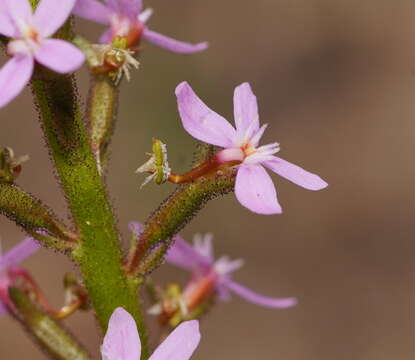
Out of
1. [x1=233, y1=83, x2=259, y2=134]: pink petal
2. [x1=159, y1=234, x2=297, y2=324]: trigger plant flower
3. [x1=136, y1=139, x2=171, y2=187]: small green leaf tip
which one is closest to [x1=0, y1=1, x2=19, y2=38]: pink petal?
[x1=136, y1=139, x2=171, y2=187]: small green leaf tip

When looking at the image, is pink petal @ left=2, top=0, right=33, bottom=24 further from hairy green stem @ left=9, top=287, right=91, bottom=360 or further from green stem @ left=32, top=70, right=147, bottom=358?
hairy green stem @ left=9, top=287, right=91, bottom=360

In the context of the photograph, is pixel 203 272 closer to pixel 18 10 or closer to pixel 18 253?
pixel 18 253

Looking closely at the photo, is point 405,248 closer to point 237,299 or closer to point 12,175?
point 237,299

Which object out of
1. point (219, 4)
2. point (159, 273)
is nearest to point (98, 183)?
point (159, 273)

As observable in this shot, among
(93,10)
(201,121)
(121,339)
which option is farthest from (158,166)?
(93,10)

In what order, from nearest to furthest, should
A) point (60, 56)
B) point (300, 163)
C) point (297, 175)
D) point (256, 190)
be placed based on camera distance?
point (60, 56), point (256, 190), point (297, 175), point (300, 163)
